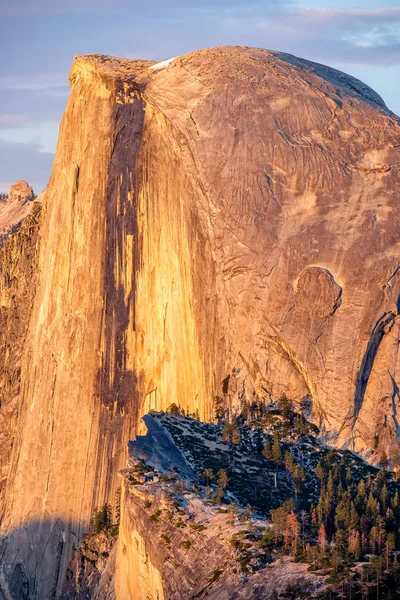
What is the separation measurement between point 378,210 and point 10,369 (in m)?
46.6

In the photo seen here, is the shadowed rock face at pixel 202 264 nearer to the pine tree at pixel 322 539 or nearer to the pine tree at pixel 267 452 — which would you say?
the pine tree at pixel 267 452

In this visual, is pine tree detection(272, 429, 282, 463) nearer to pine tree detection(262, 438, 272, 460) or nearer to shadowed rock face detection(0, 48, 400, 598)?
pine tree detection(262, 438, 272, 460)

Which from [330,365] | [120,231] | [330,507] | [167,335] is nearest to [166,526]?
[330,507]

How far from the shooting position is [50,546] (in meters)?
135

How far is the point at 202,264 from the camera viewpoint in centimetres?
12238

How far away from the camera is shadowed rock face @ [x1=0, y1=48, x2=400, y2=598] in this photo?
4587 inches

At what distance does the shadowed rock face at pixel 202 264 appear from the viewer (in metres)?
116

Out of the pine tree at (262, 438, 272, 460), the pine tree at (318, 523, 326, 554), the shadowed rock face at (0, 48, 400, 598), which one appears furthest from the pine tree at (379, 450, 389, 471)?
the pine tree at (318, 523, 326, 554)

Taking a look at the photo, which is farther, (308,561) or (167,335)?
(167,335)

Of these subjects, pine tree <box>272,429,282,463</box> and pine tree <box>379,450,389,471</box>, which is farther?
pine tree <box>379,450,389,471</box>

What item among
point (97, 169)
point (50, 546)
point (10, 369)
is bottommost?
point (50, 546)

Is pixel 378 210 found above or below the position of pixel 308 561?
above

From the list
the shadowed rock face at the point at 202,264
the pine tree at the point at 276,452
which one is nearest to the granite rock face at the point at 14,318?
the shadowed rock face at the point at 202,264

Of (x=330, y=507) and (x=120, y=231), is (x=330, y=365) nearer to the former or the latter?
(x=330, y=507)
